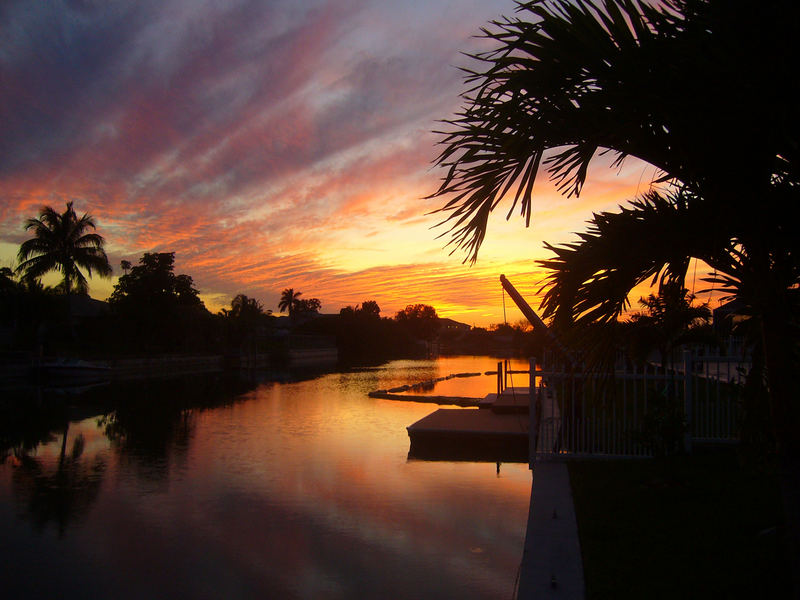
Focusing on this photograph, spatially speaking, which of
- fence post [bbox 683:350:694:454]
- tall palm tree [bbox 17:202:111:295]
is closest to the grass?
fence post [bbox 683:350:694:454]

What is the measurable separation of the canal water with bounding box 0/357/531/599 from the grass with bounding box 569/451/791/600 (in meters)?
0.96

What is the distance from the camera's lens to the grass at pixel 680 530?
5199 millimetres

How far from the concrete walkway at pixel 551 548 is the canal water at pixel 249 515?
0.39m

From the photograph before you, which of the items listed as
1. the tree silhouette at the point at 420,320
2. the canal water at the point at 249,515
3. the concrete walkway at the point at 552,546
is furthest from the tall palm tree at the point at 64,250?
the tree silhouette at the point at 420,320

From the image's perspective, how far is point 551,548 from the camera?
6293mm

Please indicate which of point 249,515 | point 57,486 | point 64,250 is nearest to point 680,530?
point 249,515

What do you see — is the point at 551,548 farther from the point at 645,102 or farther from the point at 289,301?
the point at 289,301

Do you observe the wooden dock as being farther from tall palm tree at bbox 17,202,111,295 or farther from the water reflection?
tall palm tree at bbox 17,202,111,295

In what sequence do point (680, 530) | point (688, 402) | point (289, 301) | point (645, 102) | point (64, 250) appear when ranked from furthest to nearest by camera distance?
point (289, 301)
point (64, 250)
point (688, 402)
point (680, 530)
point (645, 102)

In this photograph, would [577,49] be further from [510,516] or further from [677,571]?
[510,516]

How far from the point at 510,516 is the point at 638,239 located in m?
5.75

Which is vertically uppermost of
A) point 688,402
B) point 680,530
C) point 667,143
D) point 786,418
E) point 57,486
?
point 667,143

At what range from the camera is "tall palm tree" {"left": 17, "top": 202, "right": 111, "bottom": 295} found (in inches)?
1711

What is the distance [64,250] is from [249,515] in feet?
138
